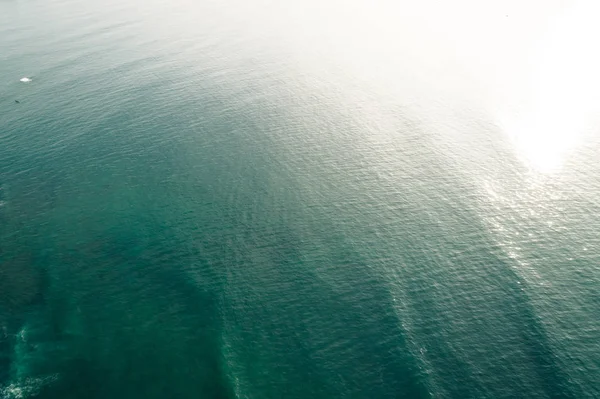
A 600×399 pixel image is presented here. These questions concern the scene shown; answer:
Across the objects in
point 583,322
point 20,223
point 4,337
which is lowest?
point 583,322

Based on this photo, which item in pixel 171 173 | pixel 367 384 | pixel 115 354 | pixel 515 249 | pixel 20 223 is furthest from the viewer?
pixel 171 173

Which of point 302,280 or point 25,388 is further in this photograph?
point 302,280

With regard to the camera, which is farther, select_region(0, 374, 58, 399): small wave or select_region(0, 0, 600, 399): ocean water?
select_region(0, 0, 600, 399): ocean water

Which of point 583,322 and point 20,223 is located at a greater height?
point 20,223

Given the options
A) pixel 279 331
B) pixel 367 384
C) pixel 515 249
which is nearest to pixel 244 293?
pixel 279 331

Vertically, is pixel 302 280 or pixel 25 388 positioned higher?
pixel 302 280

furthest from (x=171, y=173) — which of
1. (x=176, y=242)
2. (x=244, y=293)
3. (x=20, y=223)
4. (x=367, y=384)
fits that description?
(x=367, y=384)

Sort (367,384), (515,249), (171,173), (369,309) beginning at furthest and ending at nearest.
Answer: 1. (171,173)
2. (515,249)
3. (369,309)
4. (367,384)

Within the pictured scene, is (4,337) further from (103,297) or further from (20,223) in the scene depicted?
(20,223)

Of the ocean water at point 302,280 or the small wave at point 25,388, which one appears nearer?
the small wave at point 25,388

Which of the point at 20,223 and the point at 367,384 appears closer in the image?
the point at 367,384
